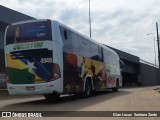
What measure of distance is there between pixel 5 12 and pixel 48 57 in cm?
1780

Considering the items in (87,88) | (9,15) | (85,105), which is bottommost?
(85,105)

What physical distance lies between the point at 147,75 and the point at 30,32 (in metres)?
73.5

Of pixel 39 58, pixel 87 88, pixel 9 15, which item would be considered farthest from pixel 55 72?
pixel 9 15

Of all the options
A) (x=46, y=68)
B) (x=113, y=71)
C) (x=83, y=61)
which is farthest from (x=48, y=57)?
(x=113, y=71)

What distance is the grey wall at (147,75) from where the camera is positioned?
84.5 metres

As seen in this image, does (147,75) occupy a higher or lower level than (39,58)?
higher

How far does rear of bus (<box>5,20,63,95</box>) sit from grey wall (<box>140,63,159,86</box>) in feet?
226

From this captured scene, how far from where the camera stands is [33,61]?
53.6 feet

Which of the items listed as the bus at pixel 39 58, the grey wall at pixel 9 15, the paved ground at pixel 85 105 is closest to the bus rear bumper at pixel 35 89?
the bus at pixel 39 58

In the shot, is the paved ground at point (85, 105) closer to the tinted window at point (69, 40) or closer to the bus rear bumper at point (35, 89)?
the bus rear bumper at point (35, 89)

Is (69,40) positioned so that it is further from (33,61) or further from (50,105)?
(50,105)

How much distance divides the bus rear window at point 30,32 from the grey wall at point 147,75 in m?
68.9

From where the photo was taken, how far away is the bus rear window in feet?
53.7

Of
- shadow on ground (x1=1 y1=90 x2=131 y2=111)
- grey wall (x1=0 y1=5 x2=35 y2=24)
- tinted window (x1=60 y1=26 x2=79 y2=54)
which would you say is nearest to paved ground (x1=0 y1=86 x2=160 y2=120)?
shadow on ground (x1=1 y1=90 x2=131 y2=111)
